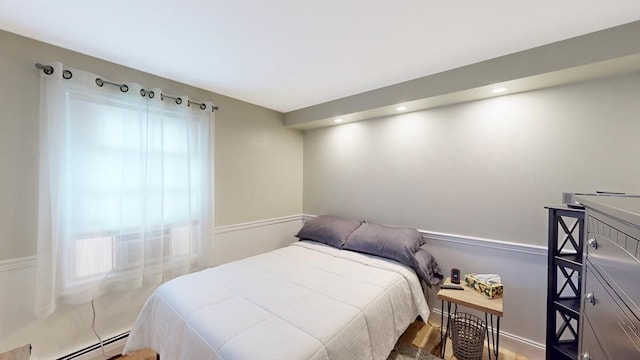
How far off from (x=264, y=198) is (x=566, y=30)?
3103 mm

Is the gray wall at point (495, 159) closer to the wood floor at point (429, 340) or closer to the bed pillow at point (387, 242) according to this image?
the bed pillow at point (387, 242)

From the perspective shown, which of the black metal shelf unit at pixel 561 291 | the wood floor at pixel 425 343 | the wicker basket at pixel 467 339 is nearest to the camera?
the black metal shelf unit at pixel 561 291

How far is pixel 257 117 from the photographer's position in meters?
3.10

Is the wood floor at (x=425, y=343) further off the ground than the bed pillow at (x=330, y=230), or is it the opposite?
the bed pillow at (x=330, y=230)

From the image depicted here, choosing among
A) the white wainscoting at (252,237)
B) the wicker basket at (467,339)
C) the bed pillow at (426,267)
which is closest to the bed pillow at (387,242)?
Result: the bed pillow at (426,267)

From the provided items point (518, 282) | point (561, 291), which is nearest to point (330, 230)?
point (518, 282)

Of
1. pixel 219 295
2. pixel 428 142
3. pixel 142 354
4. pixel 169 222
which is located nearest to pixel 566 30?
pixel 428 142

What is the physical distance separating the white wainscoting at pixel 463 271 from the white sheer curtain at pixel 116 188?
16cm

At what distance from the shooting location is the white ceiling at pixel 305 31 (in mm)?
1309

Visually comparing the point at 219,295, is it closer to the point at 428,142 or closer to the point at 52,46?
the point at 52,46

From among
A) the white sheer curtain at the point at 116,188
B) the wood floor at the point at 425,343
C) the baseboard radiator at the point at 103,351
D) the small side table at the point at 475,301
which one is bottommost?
the wood floor at the point at 425,343

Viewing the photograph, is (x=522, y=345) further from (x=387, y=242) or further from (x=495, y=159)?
(x=495, y=159)

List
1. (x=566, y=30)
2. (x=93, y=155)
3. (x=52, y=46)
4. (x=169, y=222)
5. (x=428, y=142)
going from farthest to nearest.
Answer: (x=428, y=142) < (x=169, y=222) < (x=93, y=155) < (x=52, y=46) < (x=566, y=30)

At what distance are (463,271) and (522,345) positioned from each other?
661 mm
